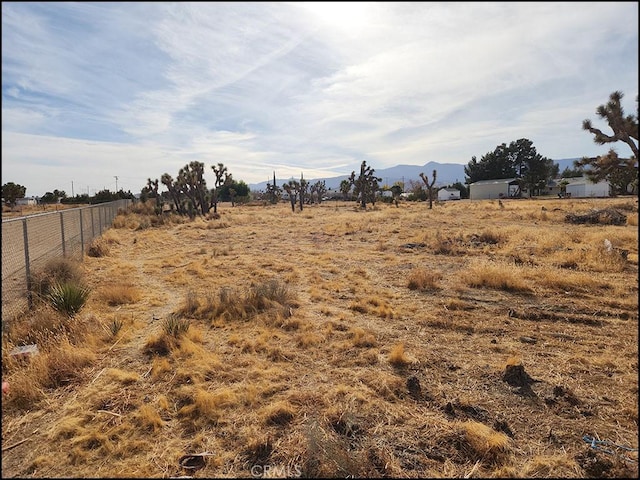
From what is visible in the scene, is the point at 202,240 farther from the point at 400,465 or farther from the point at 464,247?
the point at 400,465

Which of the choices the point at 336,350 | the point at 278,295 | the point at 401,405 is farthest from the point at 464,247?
the point at 401,405

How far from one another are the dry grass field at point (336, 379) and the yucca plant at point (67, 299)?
167mm

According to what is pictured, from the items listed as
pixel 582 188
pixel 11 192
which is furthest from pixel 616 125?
pixel 582 188

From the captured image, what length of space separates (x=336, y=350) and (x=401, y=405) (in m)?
1.68

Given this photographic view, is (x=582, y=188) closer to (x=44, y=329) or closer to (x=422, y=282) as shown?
(x=422, y=282)

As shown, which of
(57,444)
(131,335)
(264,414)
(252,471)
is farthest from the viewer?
(131,335)

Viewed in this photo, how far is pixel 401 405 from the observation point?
13.9 feet

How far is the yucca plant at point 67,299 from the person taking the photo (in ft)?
21.8

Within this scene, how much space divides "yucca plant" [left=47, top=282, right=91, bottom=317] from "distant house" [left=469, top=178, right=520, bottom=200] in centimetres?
6346

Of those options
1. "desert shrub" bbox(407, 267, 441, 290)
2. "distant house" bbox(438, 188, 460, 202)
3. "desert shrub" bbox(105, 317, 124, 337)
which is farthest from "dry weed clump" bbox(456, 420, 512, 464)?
"distant house" bbox(438, 188, 460, 202)

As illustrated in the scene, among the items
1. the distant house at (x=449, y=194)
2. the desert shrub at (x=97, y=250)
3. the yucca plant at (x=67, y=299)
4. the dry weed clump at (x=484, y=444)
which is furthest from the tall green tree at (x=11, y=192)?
the distant house at (x=449, y=194)

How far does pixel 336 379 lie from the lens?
4.83 meters

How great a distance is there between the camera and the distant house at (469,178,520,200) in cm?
6122

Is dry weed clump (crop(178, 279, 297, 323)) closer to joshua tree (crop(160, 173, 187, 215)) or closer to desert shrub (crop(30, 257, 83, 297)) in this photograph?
desert shrub (crop(30, 257, 83, 297))
